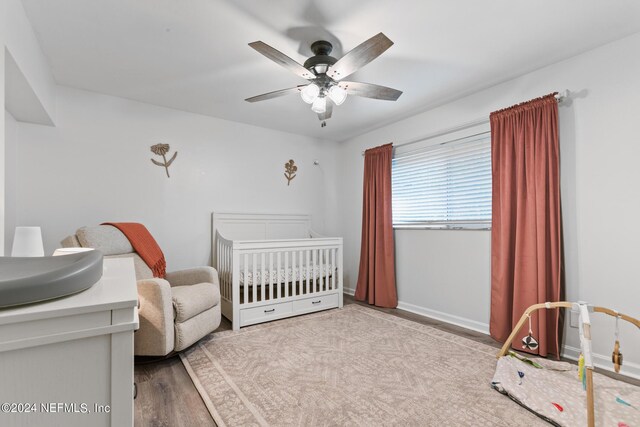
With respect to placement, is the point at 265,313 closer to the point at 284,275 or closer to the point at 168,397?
the point at 284,275

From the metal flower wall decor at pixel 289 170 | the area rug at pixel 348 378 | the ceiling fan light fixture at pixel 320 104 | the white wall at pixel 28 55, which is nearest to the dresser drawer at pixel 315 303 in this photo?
the area rug at pixel 348 378

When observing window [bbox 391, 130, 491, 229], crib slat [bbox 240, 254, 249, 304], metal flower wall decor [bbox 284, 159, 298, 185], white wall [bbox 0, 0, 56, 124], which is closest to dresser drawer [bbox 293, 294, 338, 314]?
crib slat [bbox 240, 254, 249, 304]

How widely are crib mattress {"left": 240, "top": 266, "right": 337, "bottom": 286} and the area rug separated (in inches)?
18.1

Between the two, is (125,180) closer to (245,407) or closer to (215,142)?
(215,142)

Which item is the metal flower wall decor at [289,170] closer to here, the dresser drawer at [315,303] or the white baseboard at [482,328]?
the dresser drawer at [315,303]

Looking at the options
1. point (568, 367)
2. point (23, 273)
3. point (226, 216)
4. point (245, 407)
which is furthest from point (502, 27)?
point (226, 216)

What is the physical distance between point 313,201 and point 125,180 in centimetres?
229

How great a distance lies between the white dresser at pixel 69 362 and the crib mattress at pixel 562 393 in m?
1.93

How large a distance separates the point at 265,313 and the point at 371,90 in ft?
7.47

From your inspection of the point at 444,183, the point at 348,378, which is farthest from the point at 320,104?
the point at 348,378

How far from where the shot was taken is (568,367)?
2.05 meters

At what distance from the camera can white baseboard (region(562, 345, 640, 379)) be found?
202 centimetres

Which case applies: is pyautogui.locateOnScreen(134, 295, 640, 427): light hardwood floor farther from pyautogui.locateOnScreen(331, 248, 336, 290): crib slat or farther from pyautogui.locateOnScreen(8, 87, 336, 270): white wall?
pyautogui.locateOnScreen(331, 248, 336, 290): crib slat

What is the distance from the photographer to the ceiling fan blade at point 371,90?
2182mm
